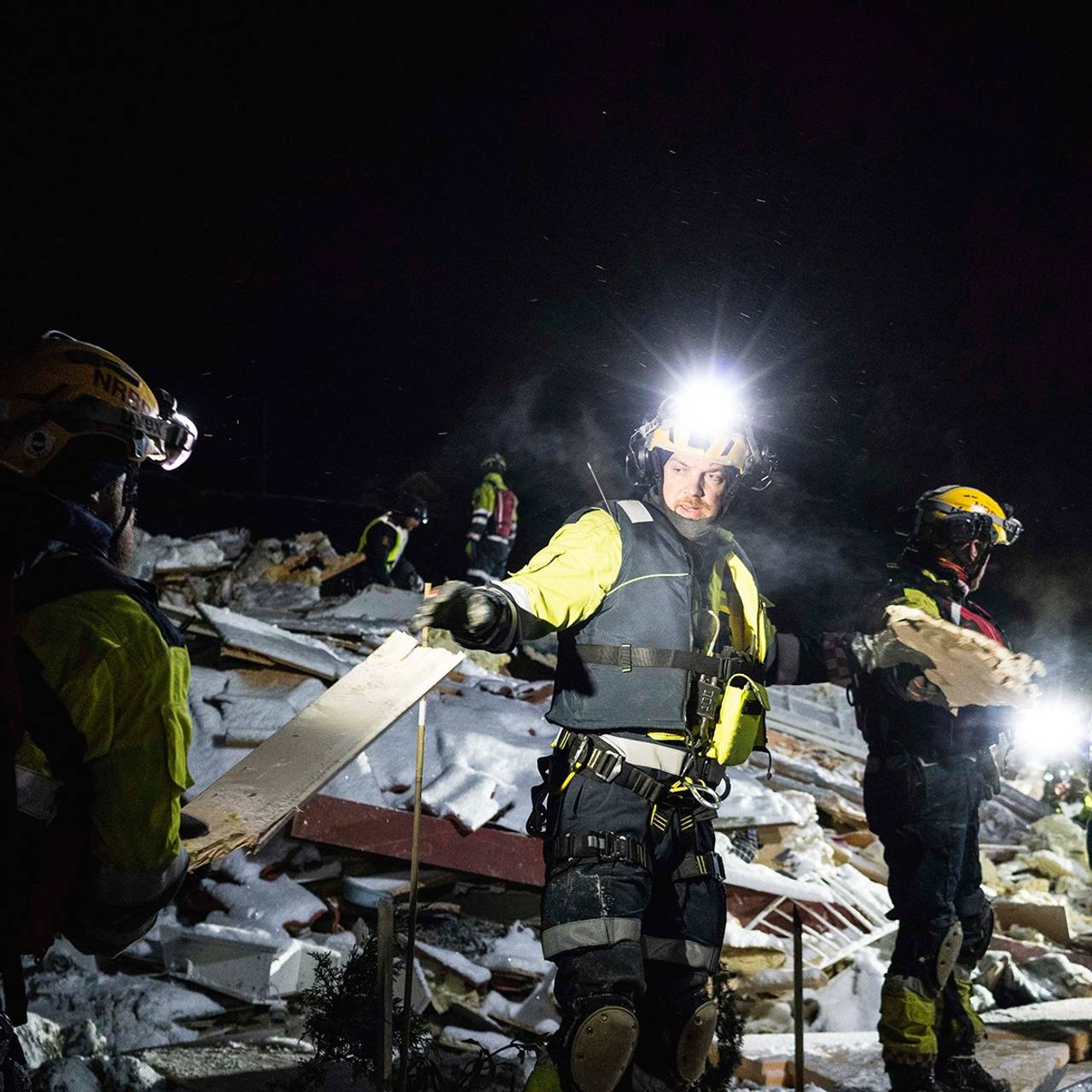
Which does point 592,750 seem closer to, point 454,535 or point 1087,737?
point 1087,737

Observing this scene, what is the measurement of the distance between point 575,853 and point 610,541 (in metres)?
1.05

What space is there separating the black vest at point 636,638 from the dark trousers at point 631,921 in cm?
23

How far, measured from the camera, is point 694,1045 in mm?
2750

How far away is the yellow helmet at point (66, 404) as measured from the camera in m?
2.20

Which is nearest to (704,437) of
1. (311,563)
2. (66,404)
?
(66,404)

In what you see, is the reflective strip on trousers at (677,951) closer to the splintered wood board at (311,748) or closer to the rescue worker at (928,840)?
the splintered wood board at (311,748)

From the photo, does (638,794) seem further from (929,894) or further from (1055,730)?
(1055,730)

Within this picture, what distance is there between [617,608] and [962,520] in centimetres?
239

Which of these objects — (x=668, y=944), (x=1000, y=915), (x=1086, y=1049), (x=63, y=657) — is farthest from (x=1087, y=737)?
(x=63, y=657)

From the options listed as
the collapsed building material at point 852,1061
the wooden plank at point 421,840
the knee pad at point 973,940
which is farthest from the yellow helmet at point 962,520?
the wooden plank at point 421,840

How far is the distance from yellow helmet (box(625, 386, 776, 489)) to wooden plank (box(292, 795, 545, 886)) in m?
2.87

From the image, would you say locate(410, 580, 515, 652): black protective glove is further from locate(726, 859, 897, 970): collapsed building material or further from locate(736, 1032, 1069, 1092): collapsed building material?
locate(726, 859, 897, 970): collapsed building material

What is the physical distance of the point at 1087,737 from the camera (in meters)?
6.41

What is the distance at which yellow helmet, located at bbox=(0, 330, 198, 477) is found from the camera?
7.22 feet
